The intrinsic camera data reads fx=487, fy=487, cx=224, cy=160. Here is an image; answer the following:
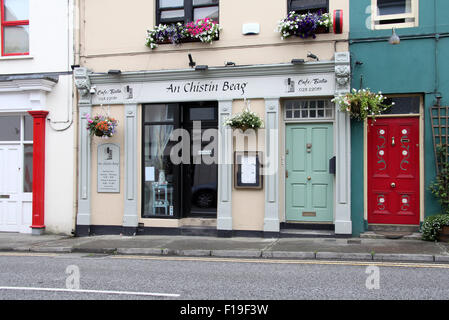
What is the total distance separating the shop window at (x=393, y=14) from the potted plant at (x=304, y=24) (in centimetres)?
108

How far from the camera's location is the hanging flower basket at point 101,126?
1174 centimetres

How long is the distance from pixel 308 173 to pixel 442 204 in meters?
2.94

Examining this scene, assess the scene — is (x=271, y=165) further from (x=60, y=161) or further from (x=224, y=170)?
(x=60, y=161)

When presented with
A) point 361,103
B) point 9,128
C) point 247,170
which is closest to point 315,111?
point 361,103

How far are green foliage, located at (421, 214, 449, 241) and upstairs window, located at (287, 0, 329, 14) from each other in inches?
204

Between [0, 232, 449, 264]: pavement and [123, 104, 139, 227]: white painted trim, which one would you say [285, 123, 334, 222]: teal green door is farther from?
[123, 104, 139, 227]: white painted trim

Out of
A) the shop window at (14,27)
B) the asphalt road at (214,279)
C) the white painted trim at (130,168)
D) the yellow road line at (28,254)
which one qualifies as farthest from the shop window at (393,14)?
the shop window at (14,27)

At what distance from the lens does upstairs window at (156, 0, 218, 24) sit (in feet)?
39.5

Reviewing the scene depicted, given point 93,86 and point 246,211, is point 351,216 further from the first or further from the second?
point 93,86

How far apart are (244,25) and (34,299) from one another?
25.8 ft

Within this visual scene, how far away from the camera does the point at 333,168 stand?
1108 cm

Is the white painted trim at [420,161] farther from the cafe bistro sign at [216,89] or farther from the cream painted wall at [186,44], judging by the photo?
the cream painted wall at [186,44]
